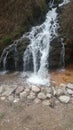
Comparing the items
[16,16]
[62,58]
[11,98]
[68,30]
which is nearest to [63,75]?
[62,58]

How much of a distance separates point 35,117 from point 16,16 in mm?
4270

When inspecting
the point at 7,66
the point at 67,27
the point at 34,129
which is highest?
the point at 67,27

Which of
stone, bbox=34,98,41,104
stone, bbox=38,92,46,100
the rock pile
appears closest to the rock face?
the rock pile

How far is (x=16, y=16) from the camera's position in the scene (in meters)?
9.10

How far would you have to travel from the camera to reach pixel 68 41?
8656mm

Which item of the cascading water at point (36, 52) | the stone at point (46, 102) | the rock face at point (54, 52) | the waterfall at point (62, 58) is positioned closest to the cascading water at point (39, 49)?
the cascading water at point (36, 52)

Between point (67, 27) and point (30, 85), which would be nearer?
point (30, 85)

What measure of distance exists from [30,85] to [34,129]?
2002 mm

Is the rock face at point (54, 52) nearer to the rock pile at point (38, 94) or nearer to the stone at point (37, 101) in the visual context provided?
the rock pile at point (38, 94)

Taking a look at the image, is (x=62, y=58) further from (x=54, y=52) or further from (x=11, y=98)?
(x=11, y=98)

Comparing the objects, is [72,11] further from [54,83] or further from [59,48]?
[54,83]

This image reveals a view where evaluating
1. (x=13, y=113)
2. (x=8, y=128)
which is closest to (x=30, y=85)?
(x=13, y=113)

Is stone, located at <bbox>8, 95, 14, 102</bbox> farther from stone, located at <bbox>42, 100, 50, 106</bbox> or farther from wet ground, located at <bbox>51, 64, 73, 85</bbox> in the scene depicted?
wet ground, located at <bbox>51, 64, 73, 85</bbox>

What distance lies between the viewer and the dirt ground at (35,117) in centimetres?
591
